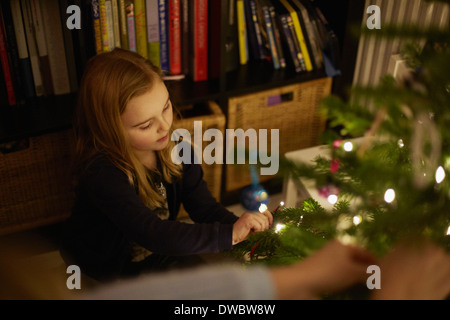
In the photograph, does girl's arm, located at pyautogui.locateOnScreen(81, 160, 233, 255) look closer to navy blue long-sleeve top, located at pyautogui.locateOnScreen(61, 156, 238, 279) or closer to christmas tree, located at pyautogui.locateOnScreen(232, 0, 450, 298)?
navy blue long-sleeve top, located at pyautogui.locateOnScreen(61, 156, 238, 279)

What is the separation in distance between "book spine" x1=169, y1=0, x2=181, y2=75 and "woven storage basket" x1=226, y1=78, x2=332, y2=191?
0.70ft

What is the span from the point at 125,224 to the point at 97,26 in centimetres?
61

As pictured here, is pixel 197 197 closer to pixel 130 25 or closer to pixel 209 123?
pixel 209 123

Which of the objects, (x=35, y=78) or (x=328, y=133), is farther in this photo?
(x=35, y=78)

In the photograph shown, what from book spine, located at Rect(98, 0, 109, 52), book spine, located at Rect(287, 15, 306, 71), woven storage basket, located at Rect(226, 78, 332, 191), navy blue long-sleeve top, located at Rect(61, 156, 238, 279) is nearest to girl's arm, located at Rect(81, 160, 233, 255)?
navy blue long-sleeve top, located at Rect(61, 156, 238, 279)

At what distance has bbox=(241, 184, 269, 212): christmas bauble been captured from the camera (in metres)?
1.81

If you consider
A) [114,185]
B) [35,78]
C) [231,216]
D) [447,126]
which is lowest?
[231,216]

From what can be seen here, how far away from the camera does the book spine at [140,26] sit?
1425 mm

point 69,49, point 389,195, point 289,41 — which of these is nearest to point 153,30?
point 69,49

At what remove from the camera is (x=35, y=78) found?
1441 millimetres

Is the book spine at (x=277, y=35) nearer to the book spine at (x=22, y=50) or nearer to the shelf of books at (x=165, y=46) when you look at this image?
the shelf of books at (x=165, y=46)

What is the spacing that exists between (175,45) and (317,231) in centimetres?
92
